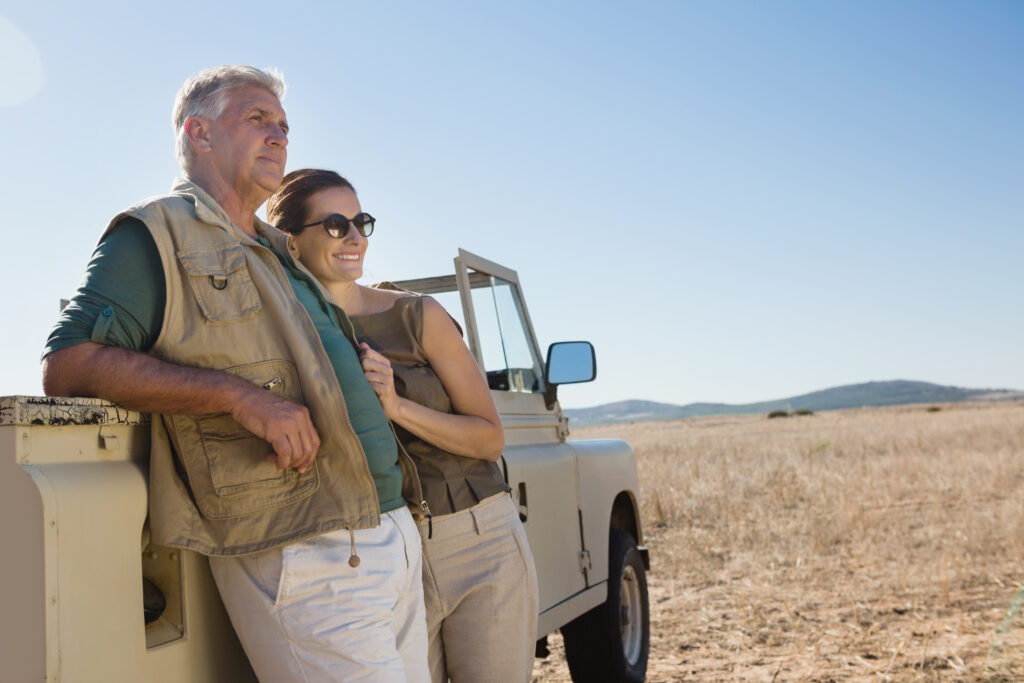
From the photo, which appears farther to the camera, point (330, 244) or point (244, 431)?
point (330, 244)

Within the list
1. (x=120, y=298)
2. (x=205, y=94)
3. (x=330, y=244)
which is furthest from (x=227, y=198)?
(x=120, y=298)

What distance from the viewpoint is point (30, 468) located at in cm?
155

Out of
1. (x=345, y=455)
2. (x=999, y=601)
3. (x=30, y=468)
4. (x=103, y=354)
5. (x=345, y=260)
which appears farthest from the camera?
(x=999, y=601)

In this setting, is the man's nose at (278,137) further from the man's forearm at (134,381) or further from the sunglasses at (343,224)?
the man's forearm at (134,381)

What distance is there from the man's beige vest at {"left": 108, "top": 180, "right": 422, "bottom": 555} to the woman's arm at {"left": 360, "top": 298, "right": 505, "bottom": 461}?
0.56 meters

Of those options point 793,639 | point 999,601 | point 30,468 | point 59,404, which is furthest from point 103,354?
point 999,601

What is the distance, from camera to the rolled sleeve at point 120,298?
5.95 ft

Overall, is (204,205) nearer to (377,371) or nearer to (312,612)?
(377,371)

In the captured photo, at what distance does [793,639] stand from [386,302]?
437cm

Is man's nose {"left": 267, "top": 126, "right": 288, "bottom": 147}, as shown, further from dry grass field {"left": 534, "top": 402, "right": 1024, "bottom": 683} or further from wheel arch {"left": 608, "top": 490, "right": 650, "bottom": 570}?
dry grass field {"left": 534, "top": 402, "right": 1024, "bottom": 683}

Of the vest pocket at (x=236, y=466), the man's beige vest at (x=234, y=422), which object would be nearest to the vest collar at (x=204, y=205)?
the man's beige vest at (x=234, y=422)

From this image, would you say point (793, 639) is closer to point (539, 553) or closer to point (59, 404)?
point (539, 553)

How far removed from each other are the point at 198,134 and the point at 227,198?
0.16 meters

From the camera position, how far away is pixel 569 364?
4359 mm
